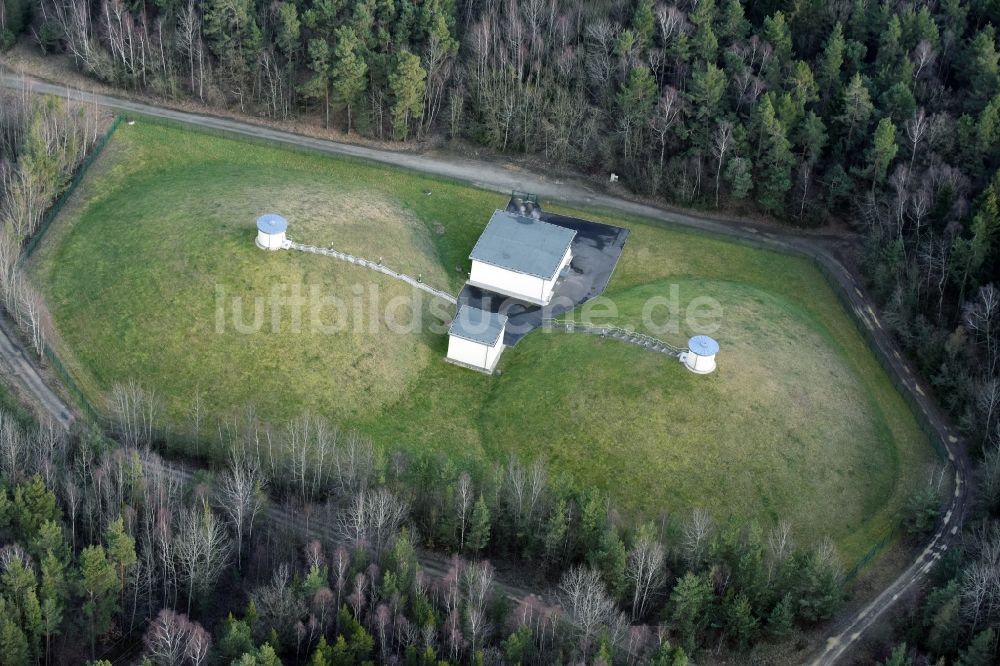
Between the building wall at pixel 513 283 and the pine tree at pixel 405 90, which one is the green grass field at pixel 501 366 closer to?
the building wall at pixel 513 283

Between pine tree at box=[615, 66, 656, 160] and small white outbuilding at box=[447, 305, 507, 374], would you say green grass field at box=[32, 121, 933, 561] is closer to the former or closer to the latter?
small white outbuilding at box=[447, 305, 507, 374]

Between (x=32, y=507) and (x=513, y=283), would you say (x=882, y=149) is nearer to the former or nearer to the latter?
(x=513, y=283)

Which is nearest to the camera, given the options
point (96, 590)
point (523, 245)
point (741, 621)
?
point (96, 590)

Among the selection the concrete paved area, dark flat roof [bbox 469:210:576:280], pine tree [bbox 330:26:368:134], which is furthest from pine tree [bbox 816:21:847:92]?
pine tree [bbox 330:26:368:134]

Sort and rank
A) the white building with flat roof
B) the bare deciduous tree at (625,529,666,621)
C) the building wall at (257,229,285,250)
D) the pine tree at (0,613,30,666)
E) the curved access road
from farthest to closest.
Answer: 1. the white building with flat roof
2. the building wall at (257,229,285,250)
3. the curved access road
4. the bare deciduous tree at (625,529,666,621)
5. the pine tree at (0,613,30,666)

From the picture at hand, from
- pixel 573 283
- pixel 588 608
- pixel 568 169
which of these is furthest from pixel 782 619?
pixel 568 169

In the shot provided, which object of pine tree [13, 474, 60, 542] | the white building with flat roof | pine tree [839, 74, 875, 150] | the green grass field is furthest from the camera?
pine tree [839, 74, 875, 150]

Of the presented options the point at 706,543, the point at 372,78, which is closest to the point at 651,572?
the point at 706,543

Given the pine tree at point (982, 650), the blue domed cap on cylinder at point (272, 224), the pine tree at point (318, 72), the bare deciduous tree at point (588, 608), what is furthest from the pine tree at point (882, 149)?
the pine tree at point (318, 72)
